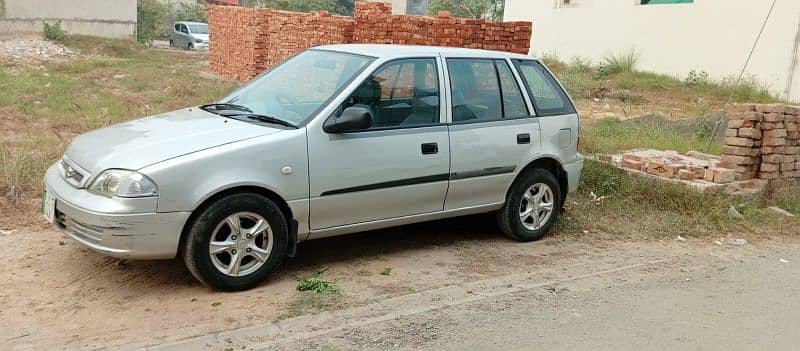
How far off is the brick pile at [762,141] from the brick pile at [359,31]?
198 inches

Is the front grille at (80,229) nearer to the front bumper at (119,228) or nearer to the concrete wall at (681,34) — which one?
the front bumper at (119,228)

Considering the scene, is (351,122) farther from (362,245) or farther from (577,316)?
(577,316)

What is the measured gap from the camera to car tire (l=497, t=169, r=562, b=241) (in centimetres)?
646

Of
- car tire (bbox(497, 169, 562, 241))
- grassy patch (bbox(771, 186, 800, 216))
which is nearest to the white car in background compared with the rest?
grassy patch (bbox(771, 186, 800, 216))

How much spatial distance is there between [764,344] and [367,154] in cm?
285

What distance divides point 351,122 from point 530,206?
2172 mm

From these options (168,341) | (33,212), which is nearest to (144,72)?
(33,212)

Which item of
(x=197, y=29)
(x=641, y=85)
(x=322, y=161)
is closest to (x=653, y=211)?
(x=322, y=161)

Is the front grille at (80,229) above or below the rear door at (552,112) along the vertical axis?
below

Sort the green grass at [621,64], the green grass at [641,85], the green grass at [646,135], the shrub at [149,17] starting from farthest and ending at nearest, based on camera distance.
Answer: the shrub at [149,17], the green grass at [621,64], the green grass at [641,85], the green grass at [646,135]

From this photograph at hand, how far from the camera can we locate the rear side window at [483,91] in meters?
6.07

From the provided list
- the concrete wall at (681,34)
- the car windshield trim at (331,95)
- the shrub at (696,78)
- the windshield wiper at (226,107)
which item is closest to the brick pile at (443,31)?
the car windshield trim at (331,95)

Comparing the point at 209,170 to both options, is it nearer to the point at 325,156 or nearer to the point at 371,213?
the point at 325,156

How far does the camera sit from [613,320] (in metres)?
4.88
